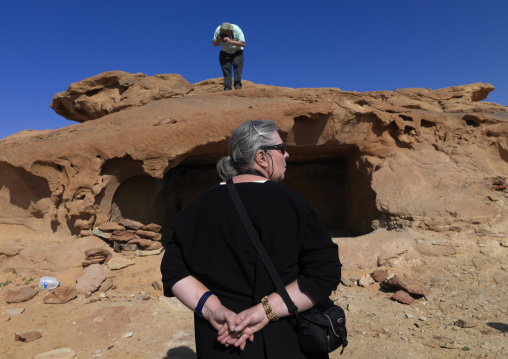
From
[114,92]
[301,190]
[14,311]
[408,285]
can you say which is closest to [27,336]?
[14,311]

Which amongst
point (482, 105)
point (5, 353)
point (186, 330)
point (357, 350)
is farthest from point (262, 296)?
point (482, 105)

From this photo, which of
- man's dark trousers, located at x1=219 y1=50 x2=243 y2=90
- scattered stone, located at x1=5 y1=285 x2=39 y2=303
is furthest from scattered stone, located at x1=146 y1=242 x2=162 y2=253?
man's dark trousers, located at x1=219 y1=50 x2=243 y2=90

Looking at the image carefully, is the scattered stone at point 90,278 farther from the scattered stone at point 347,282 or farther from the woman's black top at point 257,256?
the woman's black top at point 257,256

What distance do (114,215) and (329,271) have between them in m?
6.00

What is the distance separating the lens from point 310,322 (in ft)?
4.17

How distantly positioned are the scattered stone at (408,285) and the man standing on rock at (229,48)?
5374 millimetres

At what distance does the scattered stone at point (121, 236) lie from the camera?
5.94 meters

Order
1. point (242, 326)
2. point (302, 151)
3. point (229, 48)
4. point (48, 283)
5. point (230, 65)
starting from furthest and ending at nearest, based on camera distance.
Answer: point (230, 65) < point (229, 48) < point (302, 151) < point (48, 283) < point (242, 326)

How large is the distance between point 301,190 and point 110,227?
5060mm

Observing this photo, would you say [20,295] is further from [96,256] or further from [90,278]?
[96,256]

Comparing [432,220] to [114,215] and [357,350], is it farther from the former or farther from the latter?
[114,215]

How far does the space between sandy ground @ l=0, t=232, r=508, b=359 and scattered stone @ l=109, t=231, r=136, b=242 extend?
878 millimetres

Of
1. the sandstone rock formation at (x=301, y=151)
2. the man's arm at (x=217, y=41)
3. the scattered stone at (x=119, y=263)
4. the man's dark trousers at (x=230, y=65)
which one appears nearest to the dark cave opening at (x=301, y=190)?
the sandstone rock formation at (x=301, y=151)

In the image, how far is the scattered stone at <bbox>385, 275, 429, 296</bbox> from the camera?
4102 millimetres
